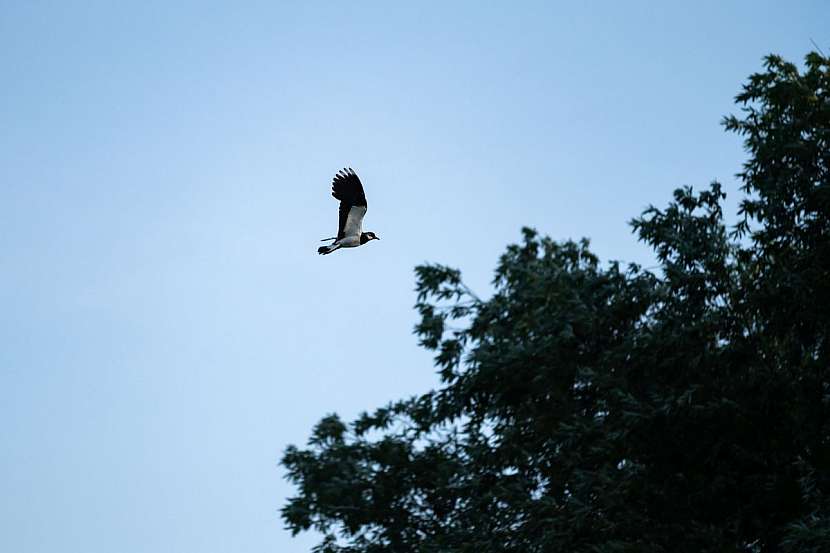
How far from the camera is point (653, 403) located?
17531mm

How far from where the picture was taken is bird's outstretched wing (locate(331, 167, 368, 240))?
1418 centimetres

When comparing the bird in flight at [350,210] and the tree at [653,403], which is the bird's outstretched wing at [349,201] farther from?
the tree at [653,403]

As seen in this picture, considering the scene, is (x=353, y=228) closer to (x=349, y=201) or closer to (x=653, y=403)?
(x=349, y=201)

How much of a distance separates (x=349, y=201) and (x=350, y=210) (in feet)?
0.68

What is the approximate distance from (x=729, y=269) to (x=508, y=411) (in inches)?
212

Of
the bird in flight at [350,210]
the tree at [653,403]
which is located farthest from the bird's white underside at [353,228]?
the tree at [653,403]

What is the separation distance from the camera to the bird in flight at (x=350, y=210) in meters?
14.1

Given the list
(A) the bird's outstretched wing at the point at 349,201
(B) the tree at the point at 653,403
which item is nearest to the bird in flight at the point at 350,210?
(A) the bird's outstretched wing at the point at 349,201

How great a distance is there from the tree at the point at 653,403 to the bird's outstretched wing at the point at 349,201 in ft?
18.8

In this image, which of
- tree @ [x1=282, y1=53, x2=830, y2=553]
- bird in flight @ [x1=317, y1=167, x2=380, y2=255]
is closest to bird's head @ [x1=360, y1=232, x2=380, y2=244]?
bird in flight @ [x1=317, y1=167, x2=380, y2=255]

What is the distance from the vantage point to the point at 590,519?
17.9 metres

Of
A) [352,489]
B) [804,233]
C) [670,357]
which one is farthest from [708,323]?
[352,489]

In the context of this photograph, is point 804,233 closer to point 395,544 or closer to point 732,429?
point 732,429

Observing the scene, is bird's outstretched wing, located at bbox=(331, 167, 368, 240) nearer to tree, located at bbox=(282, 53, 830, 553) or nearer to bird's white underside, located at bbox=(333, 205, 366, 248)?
bird's white underside, located at bbox=(333, 205, 366, 248)
